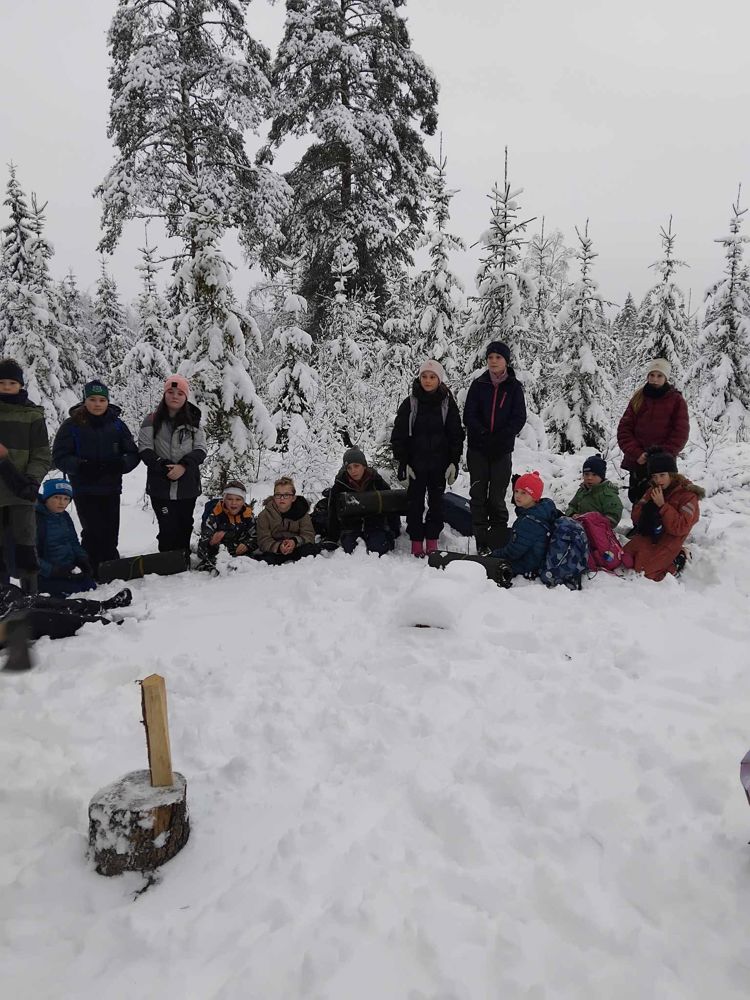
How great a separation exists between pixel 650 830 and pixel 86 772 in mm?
2963

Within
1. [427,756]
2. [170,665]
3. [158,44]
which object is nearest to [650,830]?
[427,756]

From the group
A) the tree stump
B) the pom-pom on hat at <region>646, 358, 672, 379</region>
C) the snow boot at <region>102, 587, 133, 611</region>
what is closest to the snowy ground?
the tree stump

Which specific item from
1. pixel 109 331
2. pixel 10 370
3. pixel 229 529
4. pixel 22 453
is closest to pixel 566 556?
pixel 229 529

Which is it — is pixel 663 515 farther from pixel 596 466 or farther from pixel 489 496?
pixel 489 496

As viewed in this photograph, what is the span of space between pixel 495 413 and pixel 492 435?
0.83 feet

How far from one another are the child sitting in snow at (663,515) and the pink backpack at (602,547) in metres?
0.16

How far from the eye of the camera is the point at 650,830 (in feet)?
8.85

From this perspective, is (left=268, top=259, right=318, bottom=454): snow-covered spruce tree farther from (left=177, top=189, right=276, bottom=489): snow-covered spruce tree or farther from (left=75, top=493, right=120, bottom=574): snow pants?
(left=75, top=493, right=120, bottom=574): snow pants

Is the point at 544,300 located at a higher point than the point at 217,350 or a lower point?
higher

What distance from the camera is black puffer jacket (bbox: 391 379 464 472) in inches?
263

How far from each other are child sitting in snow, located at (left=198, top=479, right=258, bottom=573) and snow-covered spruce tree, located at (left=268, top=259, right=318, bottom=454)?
18.9 ft

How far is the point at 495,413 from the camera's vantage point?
663 centimetres

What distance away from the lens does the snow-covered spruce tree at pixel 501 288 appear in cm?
1196

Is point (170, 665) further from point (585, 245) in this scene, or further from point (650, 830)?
point (585, 245)
